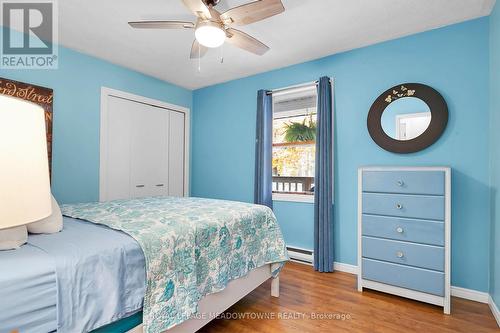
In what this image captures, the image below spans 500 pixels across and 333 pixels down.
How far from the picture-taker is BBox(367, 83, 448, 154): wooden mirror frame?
7.85ft

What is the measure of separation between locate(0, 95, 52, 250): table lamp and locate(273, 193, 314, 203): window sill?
2.88m

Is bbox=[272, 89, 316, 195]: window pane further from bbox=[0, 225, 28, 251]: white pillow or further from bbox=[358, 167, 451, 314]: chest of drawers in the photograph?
bbox=[0, 225, 28, 251]: white pillow

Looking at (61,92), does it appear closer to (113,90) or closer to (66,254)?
(113,90)

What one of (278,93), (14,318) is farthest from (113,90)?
(14,318)

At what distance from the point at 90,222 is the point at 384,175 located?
2.34m

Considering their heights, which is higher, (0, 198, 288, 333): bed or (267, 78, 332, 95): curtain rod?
(267, 78, 332, 95): curtain rod

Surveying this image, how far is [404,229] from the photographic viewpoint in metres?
2.23

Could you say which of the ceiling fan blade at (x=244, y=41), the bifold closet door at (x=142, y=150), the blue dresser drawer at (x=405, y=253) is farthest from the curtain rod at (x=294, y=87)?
the blue dresser drawer at (x=405, y=253)

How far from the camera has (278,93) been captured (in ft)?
11.2

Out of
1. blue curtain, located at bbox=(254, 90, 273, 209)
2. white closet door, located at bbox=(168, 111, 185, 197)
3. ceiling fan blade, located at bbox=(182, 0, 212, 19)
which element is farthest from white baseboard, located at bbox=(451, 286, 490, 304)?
white closet door, located at bbox=(168, 111, 185, 197)

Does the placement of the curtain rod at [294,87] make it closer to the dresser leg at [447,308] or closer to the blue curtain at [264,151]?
the blue curtain at [264,151]

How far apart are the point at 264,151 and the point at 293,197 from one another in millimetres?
707

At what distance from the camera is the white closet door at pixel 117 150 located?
10.7 ft

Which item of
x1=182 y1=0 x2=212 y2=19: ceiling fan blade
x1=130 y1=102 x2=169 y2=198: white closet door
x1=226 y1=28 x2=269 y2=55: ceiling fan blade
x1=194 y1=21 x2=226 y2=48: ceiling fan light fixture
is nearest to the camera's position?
x1=182 y1=0 x2=212 y2=19: ceiling fan blade
